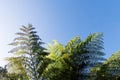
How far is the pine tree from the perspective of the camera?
12.9 meters

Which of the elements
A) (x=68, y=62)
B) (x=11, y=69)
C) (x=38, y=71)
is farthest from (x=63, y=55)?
(x=11, y=69)

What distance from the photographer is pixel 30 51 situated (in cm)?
1312

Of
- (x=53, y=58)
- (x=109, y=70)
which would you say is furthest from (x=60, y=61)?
(x=109, y=70)

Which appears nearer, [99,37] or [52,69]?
[52,69]

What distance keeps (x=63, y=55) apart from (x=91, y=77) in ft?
4.48

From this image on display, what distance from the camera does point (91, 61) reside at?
43.5 feet

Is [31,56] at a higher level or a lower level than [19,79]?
higher

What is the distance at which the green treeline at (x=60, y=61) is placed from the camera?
12.7 meters

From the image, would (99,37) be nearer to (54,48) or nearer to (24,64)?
(54,48)

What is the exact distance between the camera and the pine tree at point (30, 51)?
1287 cm

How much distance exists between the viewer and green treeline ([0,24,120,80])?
12.7 meters

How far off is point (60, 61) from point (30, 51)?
4.20 feet

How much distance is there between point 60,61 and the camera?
1280 cm

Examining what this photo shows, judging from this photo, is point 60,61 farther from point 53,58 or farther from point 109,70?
point 109,70
